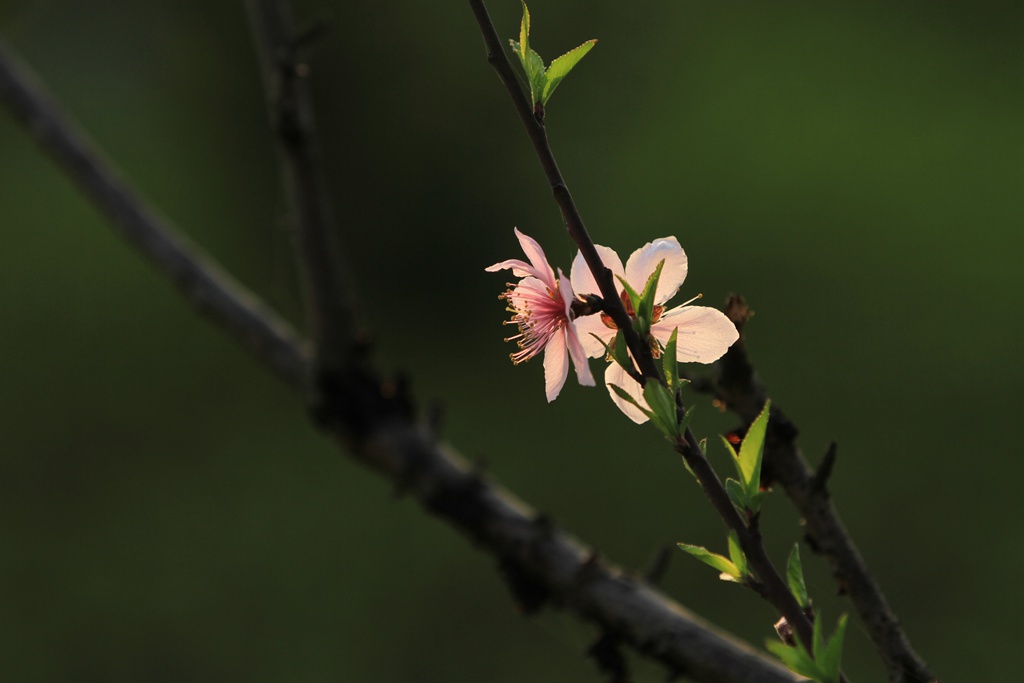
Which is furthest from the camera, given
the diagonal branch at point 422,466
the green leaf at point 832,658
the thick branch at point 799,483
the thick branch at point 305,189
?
the thick branch at point 305,189

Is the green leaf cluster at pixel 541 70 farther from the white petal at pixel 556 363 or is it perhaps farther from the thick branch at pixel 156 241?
the thick branch at pixel 156 241

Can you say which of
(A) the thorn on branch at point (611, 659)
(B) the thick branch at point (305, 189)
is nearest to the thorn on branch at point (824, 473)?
(A) the thorn on branch at point (611, 659)

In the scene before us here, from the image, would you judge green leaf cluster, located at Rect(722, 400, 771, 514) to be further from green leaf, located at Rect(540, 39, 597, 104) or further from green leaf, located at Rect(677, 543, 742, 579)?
green leaf, located at Rect(540, 39, 597, 104)

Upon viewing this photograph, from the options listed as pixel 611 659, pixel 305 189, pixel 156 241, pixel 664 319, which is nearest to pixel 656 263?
pixel 664 319

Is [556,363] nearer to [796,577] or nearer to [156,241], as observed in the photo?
[796,577]

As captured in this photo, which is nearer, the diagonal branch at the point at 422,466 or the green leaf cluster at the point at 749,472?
the green leaf cluster at the point at 749,472

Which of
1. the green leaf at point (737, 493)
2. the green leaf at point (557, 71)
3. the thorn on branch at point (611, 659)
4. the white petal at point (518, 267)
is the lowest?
the thorn on branch at point (611, 659)
